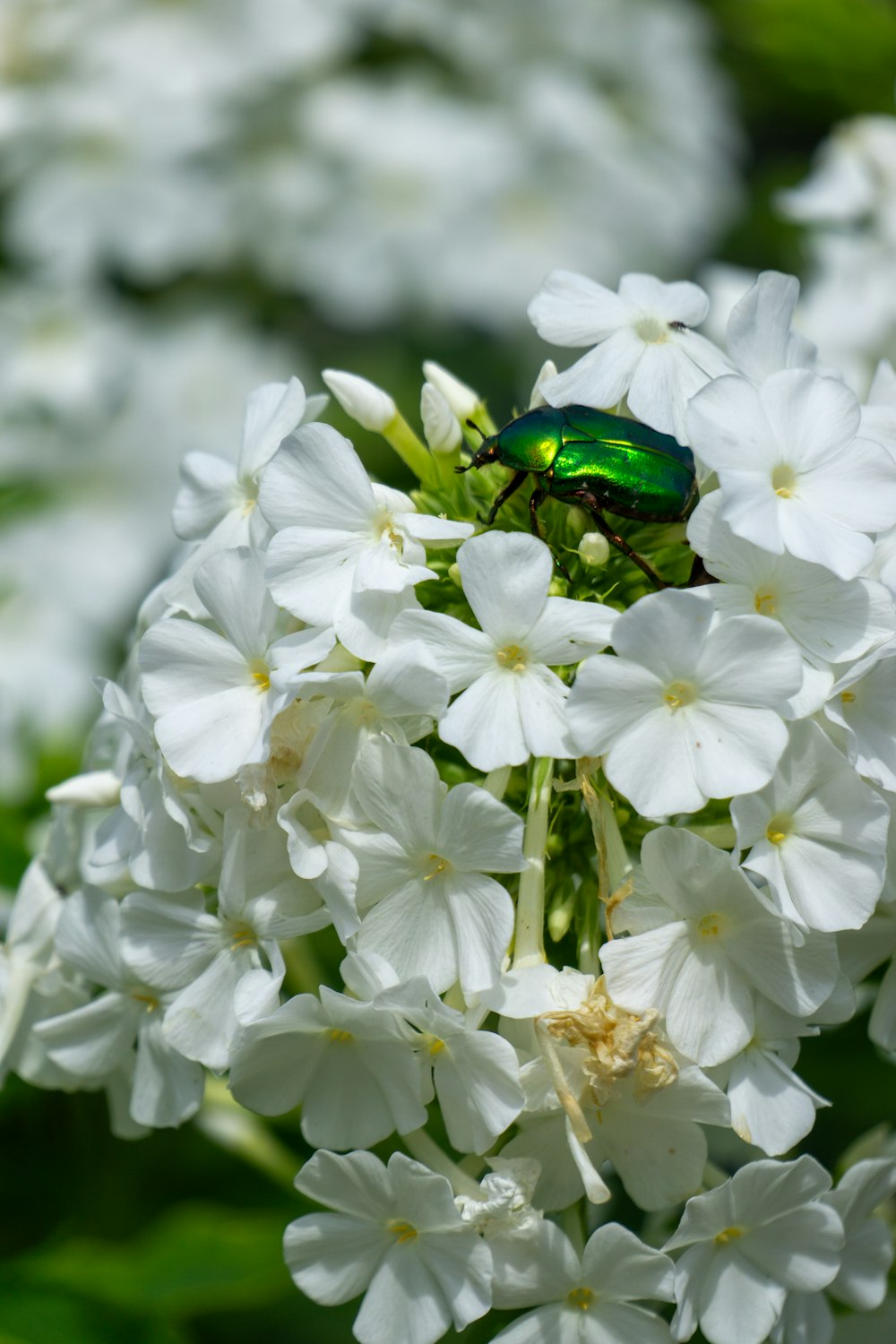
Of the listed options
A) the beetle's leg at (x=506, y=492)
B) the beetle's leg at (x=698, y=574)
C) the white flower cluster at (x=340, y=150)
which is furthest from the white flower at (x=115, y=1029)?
the white flower cluster at (x=340, y=150)

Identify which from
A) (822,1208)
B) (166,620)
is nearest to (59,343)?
(166,620)

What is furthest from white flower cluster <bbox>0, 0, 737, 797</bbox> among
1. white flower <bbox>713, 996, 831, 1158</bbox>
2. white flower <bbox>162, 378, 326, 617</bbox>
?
white flower <bbox>713, 996, 831, 1158</bbox>

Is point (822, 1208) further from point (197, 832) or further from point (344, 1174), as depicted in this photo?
point (197, 832)

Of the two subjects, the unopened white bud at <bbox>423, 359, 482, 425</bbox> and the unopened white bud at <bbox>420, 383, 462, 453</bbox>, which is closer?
the unopened white bud at <bbox>420, 383, 462, 453</bbox>

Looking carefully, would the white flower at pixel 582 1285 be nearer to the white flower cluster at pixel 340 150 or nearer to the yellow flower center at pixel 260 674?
the yellow flower center at pixel 260 674

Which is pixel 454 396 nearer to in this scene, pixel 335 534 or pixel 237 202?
pixel 335 534

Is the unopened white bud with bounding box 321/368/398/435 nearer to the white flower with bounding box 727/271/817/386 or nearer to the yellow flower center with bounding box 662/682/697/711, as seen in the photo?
the white flower with bounding box 727/271/817/386

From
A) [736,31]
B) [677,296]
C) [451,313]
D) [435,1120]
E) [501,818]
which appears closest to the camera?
[501,818]
